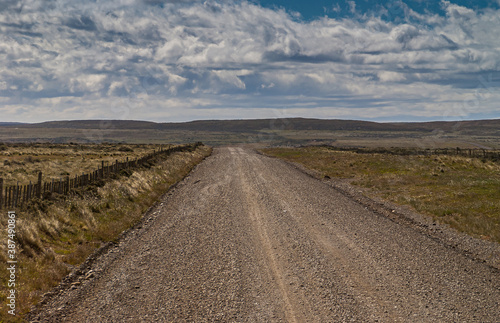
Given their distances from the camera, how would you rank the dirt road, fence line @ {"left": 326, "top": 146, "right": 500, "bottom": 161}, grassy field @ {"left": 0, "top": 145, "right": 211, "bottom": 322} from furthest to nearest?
fence line @ {"left": 326, "top": 146, "right": 500, "bottom": 161}, grassy field @ {"left": 0, "top": 145, "right": 211, "bottom": 322}, the dirt road

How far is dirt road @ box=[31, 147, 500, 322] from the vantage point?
7660 mm

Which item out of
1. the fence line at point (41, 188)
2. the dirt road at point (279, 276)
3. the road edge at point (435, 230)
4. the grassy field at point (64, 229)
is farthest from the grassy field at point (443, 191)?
the fence line at point (41, 188)

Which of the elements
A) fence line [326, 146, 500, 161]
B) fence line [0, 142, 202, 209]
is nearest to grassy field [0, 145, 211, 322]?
fence line [0, 142, 202, 209]

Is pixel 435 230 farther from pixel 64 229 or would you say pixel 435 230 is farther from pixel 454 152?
pixel 454 152

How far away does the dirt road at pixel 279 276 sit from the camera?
7.66 m

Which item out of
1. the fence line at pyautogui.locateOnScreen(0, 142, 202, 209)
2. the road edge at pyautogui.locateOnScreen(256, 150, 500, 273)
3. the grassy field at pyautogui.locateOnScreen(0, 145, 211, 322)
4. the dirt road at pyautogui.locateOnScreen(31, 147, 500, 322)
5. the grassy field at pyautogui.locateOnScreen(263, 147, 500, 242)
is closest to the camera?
the dirt road at pyautogui.locateOnScreen(31, 147, 500, 322)

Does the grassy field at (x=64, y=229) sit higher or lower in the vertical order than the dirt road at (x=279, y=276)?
higher

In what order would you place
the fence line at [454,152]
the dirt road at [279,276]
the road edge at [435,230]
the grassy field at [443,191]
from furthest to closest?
the fence line at [454,152]
the grassy field at [443,191]
the road edge at [435,230]
the dirt road at [279,276]

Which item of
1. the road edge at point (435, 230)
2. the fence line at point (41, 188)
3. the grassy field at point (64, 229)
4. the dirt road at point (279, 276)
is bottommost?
the road edge at point (435, 230)

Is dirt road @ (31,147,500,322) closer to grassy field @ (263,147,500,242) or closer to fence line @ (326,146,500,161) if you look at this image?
grassy field @ (263,147,500,242)

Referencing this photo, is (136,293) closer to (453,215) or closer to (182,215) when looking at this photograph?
(182,215)

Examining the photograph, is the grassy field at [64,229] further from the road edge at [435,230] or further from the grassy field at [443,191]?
the grassy field at [443,191]

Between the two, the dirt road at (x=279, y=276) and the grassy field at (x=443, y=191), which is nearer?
the dirt road at (x=279, y=276)

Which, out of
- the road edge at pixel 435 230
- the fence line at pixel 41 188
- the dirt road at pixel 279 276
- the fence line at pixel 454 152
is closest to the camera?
the dirt road at pixel 279 276
